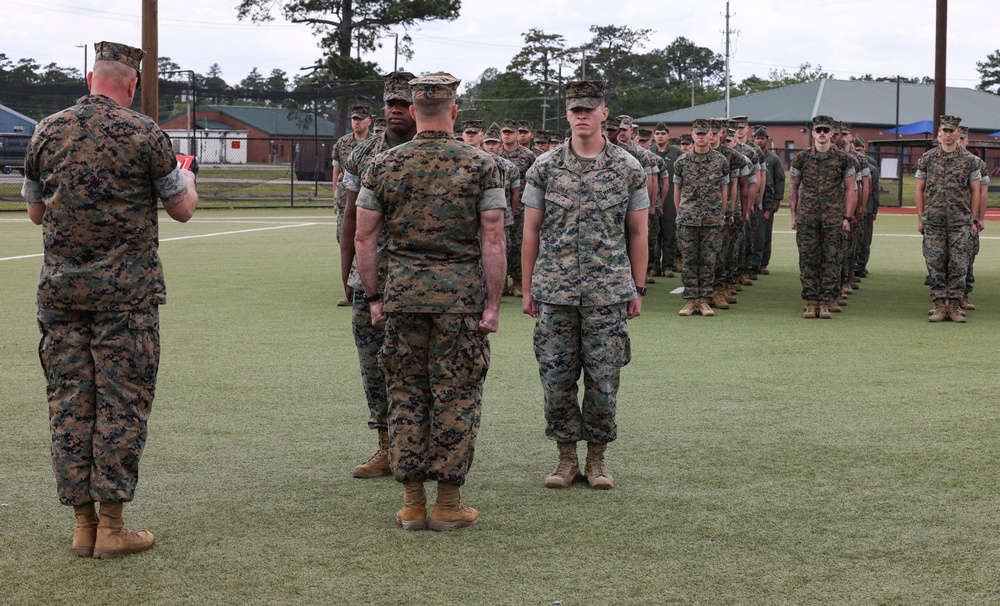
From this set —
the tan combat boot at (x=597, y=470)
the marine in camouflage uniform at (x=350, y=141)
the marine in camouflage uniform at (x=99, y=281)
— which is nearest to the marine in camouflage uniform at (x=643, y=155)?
the marine in camouflage uniform at (x=350, y=141)

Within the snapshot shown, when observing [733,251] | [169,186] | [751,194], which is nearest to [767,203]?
[733,251]

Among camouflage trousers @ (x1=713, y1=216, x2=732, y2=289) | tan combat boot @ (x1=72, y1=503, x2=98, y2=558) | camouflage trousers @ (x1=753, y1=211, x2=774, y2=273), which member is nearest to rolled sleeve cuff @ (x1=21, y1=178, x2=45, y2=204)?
tan combat boot @ (x1=72, y1=503, x2=98, y2=558)

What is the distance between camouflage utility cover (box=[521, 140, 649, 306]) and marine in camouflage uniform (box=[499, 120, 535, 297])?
7.45 m

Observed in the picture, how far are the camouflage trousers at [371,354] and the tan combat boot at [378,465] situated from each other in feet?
0.28

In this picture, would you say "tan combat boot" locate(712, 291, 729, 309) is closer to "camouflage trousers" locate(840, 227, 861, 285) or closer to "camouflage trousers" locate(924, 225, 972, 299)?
"camouflage trousers" locate(840, 227, 861, 285)

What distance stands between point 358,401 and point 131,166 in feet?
10.9

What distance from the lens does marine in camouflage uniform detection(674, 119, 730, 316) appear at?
11.9m

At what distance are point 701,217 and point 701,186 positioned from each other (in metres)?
0.35

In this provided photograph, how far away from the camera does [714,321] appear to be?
11.5 metres

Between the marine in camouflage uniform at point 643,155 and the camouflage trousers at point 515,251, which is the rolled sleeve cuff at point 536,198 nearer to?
the marine in camouflage uniform at point 643,155

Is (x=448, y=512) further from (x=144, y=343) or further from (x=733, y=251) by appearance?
(x=733, y=251)

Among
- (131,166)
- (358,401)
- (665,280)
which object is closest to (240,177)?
(665,280)

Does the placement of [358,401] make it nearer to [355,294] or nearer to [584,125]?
[355,294]

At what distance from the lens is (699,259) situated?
12078 mm
